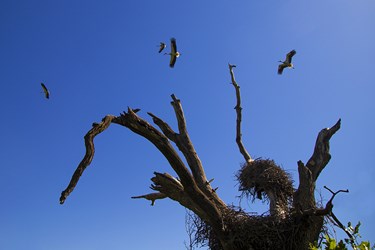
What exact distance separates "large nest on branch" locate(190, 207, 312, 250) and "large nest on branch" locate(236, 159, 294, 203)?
143 cm

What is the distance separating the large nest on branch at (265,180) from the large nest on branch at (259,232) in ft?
4.68

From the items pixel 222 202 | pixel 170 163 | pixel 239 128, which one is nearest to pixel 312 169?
pixel 222 202

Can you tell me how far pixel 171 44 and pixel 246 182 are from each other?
5553 millimetres

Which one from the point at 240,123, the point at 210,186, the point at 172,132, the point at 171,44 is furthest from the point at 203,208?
the point at 171,44

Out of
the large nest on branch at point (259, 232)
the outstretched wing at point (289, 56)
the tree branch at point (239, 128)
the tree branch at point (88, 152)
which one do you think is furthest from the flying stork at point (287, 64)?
the tree branch at point (88, 152)

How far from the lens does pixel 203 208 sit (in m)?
5.82

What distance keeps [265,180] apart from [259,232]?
197cm

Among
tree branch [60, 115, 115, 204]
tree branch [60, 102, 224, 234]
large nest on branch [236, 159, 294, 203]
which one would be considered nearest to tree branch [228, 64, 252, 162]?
large nest on branch [236, 159, 294, 203]

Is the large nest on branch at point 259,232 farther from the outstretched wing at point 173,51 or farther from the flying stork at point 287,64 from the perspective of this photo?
the flying stork at point 287,64

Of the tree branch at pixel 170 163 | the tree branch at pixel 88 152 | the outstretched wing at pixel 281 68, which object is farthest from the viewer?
the outstretched wing at pixel 281 68

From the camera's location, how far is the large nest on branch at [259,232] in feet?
19.8

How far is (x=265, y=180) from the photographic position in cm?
791

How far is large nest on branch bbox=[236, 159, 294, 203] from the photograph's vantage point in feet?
25.9

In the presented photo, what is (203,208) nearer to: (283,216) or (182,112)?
(283,216)
